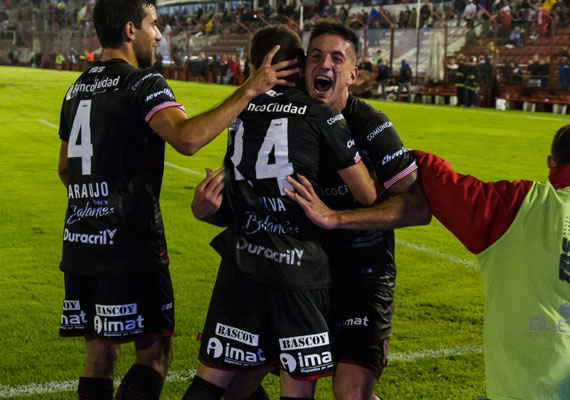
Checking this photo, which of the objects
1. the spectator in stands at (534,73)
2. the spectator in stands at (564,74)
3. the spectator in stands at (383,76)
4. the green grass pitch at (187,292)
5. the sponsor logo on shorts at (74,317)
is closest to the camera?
the sponsor logo on shorts at (74,317)

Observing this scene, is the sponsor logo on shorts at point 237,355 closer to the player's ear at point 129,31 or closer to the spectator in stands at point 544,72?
the player's ear at point 129,31

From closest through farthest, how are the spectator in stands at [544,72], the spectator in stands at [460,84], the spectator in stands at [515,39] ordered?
1. the spectator in stands at [544,72]
2. the spectator in stands at [460,84]
3. the spectator in stands at [515,39]

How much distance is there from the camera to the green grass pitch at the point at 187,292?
4.38 metres

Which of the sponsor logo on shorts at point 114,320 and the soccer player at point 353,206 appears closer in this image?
the soccer player at point 353,206

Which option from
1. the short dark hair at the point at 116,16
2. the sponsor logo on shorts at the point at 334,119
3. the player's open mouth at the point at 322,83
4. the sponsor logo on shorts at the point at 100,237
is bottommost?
the sponsor logo on shorts at the point at 100,237

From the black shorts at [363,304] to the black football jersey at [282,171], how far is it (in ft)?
0.97

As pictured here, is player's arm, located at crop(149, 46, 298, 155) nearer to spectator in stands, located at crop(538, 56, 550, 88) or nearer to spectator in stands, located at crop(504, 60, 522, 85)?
spectator in stands, located at crop(538, 56, 550, 88)

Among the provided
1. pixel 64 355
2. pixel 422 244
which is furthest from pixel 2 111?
pixel 64 355

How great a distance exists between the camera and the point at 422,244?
779 cm

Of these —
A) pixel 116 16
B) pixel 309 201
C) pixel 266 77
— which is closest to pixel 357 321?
pixel 309 201

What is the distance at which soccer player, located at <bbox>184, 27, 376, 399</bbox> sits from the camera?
2887 millimetres

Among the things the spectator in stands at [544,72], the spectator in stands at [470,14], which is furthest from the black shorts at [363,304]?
the spectator in stands at [470,14]

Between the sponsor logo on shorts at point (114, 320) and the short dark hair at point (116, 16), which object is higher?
the short dark hair at point (116, 16)

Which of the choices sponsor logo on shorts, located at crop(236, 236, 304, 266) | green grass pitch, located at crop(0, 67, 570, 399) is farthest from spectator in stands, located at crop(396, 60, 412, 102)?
sponsor logo on shorts, located at crop(236, 236, 304, 266)
